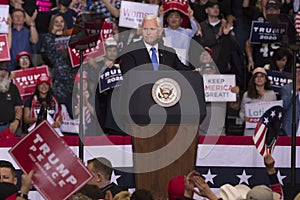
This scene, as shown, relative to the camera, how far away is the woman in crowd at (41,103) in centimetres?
1264

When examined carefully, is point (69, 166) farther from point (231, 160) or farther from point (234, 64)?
point (234, 64)

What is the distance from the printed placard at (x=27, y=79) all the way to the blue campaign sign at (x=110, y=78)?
1347mm

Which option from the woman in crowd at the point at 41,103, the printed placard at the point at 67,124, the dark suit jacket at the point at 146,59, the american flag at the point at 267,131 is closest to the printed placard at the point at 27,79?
the woman in crowd at the point at 41,103

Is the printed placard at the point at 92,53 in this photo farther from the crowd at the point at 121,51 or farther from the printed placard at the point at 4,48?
the printed placard at the point at 4,48

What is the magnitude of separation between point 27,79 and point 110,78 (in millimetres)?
1647

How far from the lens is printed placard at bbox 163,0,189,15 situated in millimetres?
13719

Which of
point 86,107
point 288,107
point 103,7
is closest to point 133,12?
point 103,7

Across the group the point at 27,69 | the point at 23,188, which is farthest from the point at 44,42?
the point at 23,188

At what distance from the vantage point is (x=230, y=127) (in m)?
13.5

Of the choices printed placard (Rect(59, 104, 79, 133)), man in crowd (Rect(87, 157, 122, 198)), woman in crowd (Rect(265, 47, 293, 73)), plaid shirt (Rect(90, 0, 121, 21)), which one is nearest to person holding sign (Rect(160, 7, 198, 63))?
plaid shirt (Rect(90, 0, 121, 21))

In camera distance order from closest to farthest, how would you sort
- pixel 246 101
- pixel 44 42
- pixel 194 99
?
pixel 194 99 < pixel 246 101 < pixel 44 42

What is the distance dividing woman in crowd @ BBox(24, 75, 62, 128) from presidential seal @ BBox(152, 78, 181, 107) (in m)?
2.82

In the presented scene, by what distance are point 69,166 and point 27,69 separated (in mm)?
6200

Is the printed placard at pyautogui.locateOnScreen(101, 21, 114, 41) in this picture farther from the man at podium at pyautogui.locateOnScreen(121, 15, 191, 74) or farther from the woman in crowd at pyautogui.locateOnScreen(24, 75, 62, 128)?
the man at podium at pyautogui.locateOnScreen(121, 15, 191, 74)
